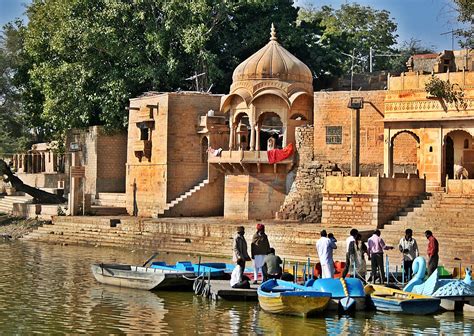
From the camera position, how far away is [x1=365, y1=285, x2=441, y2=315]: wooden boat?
16719mm

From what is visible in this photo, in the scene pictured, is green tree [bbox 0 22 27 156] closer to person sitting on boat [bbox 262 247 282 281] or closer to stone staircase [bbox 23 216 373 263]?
stone staircase [bbox 23 216 373 263]

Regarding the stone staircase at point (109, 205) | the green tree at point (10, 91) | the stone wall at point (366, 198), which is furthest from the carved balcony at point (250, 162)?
the green tree at point (10, 91)

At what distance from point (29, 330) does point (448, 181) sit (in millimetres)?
13702

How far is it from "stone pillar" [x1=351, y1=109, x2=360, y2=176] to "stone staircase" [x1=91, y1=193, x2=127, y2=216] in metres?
10.7

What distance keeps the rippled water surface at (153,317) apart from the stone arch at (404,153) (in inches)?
451

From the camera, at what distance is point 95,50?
3738 centimetres

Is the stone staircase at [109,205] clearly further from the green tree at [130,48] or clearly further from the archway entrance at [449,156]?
the archway entrance at [449,156]

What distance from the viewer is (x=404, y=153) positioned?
29.5m

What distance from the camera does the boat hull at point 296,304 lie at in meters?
16.4

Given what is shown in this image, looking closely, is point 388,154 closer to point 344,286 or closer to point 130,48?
point 344,286

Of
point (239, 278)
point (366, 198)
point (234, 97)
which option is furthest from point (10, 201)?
point (239, 278)

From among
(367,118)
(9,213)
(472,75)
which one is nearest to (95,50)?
(9,213)

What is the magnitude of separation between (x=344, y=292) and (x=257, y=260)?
2231mm

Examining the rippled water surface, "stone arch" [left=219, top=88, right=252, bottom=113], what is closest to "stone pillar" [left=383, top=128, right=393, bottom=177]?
"stone arch" [left=219, top=88, right=252, bottom=113]
